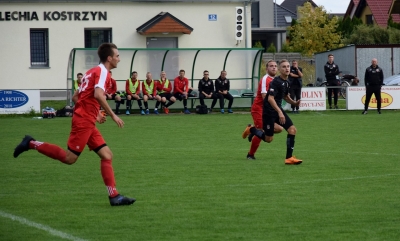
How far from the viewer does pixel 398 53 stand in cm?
3628

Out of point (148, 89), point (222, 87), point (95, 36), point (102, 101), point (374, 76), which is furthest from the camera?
point (95, 36)

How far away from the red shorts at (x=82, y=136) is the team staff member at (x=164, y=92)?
18.6 metres

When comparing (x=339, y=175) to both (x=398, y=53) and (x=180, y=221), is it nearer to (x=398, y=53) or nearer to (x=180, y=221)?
(x=180, y=221)

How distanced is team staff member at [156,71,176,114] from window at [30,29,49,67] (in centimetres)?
894

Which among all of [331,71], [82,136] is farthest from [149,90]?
[82,136]

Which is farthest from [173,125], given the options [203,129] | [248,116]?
[248,116]

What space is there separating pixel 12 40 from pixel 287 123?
2350 cm

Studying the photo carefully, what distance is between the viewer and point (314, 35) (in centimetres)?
5659

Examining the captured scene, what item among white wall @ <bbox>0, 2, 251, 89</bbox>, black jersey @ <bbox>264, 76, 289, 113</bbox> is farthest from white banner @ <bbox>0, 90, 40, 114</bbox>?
black jersey @ <bbox>264, 76, 289, 113</bbox>

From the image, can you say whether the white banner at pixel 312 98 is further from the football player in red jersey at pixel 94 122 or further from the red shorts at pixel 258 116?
the football player in red jersey at pixel 94 122

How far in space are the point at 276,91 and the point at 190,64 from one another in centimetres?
1707

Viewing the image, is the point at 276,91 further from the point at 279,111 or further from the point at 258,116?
the point at 258,116

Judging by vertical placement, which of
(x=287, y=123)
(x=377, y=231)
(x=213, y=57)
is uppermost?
(x=213, y=57)

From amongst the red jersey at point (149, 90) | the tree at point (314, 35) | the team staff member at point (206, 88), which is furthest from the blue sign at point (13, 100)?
the tree at point (314, 35)
